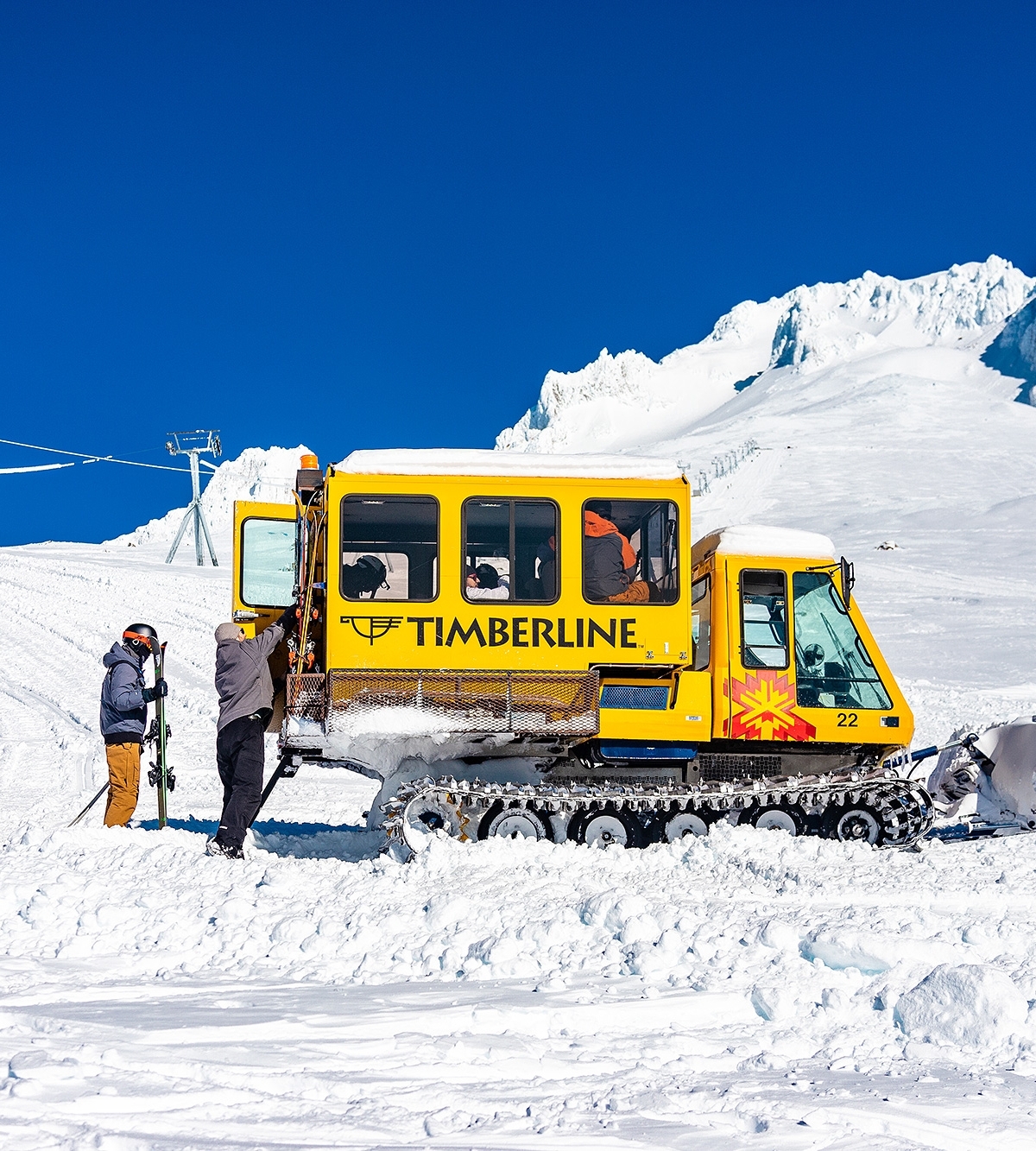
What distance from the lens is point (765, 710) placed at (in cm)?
763

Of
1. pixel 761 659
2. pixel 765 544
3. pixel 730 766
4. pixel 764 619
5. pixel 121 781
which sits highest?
pixel 765 544

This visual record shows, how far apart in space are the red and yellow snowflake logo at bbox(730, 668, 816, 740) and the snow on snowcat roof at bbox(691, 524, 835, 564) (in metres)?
0.93

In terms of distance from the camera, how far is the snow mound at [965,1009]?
12.6 ft

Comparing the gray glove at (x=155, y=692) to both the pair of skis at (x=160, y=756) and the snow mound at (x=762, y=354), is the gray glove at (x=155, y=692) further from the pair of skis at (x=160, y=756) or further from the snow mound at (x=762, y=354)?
the snow mound at (x=762, y=354)

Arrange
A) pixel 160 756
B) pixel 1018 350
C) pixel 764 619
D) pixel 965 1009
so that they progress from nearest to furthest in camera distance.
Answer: pixel 965 1009 < pixel 764 619 < pixel 160 756 < pixel 1018 350

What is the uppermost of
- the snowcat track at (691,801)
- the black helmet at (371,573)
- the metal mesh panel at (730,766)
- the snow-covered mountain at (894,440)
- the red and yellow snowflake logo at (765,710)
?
the snow-covered mountain at (894,440)

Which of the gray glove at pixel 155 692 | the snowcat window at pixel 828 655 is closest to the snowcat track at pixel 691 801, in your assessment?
the snowcat window at pixel 828 655

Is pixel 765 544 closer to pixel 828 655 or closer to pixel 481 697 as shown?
pixel 828 655

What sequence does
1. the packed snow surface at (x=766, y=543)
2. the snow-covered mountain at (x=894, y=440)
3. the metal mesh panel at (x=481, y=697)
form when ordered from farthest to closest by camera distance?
the snow-covered mountain at (x=894, y=440)
the packed snow surface at (x=766, y=543)
the metal mesh panel at (x=481, y=697)

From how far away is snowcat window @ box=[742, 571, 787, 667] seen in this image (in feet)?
25.4

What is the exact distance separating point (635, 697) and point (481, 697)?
109 centimetres

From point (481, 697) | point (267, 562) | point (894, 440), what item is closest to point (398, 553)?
point (481, 697)

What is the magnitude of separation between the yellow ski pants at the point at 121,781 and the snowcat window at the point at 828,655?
4917mm

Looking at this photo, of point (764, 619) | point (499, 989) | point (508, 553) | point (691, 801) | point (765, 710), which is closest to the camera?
point (499, 989)
